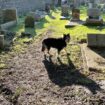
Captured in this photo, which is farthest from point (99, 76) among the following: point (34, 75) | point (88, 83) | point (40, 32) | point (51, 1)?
point (51, 1)

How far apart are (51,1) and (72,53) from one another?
28663 mm

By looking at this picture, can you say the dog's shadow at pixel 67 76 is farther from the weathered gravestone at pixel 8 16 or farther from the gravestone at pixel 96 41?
the weathered gravestone at pixel 8 16

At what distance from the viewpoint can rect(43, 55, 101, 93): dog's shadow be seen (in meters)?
8.21

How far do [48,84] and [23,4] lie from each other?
68.9 feet

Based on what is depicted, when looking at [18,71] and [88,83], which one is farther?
[18,71]

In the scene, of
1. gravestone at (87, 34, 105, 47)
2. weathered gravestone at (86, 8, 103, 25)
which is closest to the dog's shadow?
gravestone at (87, 34, 105, 47)

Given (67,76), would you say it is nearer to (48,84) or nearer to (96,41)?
(48,84)

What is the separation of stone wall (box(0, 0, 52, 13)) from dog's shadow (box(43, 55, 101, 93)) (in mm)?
14000

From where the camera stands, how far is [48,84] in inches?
324

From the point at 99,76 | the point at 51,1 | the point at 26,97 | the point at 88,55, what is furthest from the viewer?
the point at 51,1

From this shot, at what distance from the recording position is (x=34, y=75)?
29.7ft

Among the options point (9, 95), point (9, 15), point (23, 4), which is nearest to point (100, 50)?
point (9, 95)

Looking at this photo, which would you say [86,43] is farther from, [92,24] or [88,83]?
[92,24]

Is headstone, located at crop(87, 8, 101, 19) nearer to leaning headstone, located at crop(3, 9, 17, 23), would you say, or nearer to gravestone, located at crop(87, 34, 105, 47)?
leaning headstone, located at crop(3, 9, 17, 23)
